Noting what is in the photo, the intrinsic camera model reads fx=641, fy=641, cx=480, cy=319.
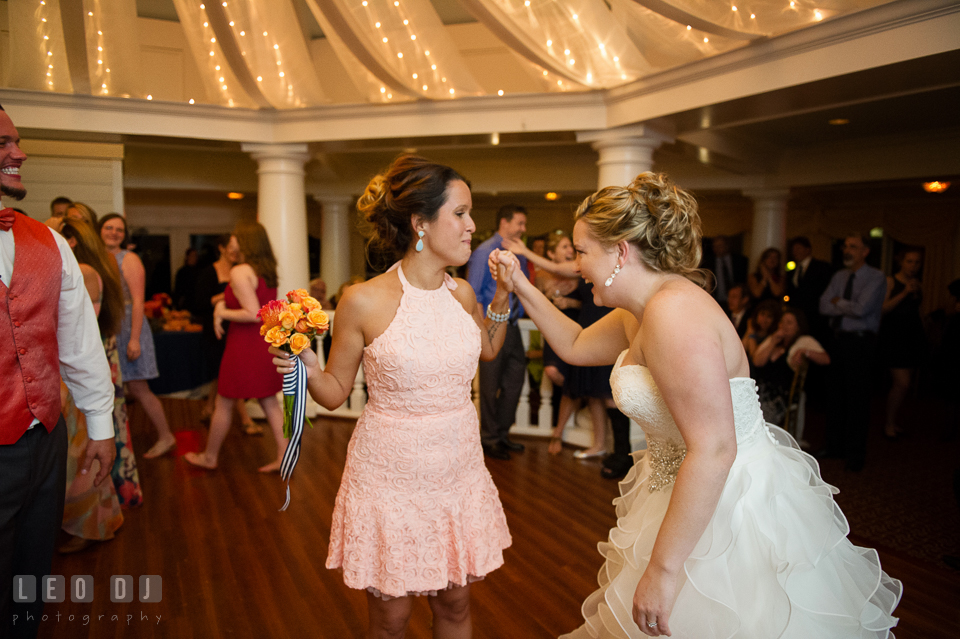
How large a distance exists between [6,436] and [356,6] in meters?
3.11

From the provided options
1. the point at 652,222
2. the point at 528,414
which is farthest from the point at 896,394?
the point at 652,222

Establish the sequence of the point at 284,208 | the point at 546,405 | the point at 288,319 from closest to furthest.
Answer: the point at 288,319 → the point at 546,405 → the point at 284,208

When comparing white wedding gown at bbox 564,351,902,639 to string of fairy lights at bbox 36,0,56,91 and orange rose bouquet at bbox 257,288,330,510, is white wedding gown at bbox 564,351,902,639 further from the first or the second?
string of fairy lights at bbox 36,0,56,91

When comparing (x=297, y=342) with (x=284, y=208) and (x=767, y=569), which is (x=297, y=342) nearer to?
(x=767, y=569)

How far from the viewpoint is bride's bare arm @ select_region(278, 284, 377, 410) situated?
5.96 ft

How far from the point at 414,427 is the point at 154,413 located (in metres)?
3.34

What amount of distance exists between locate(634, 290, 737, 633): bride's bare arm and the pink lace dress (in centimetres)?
59

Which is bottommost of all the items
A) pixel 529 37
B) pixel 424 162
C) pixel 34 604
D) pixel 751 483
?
pixel 34 604

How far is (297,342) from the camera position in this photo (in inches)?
64.2

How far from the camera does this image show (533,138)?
4.85m

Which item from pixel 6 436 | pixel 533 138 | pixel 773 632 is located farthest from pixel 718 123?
pixel 6 436

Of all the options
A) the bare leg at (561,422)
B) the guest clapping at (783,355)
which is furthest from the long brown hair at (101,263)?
the guest clapping at (783,355)

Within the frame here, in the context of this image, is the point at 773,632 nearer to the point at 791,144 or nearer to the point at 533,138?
the point at 533,138

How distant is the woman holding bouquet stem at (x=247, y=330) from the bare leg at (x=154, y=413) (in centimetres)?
52
